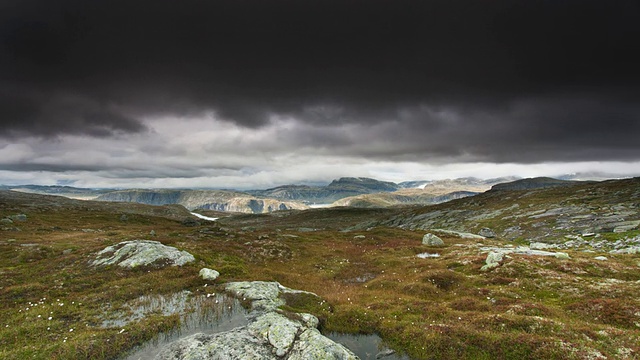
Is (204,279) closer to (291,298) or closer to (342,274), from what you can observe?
(291,298)

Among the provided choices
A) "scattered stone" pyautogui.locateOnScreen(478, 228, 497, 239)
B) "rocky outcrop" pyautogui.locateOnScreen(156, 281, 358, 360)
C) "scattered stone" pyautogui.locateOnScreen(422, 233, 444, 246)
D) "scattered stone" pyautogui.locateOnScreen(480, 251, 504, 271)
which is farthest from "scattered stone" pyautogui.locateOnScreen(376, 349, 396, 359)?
"scattered stone" pyautogui.locateOnScreen(478, 228, 497, 239)

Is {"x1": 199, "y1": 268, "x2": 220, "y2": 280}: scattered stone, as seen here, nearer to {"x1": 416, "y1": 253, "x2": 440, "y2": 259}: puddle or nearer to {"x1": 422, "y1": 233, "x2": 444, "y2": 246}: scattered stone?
{"x1": 416, "y1": 253, "x2": 440, "y2": 259}: puddle

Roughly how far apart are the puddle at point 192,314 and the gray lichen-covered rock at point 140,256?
8899 millimetres

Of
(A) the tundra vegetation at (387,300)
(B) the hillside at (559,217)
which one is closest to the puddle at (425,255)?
(A) the tundra vegetation at (387,300)

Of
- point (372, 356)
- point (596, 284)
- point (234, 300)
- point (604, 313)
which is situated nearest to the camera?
point (372, 356)

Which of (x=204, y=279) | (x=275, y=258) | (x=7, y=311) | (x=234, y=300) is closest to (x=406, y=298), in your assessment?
(x=234, y=300)

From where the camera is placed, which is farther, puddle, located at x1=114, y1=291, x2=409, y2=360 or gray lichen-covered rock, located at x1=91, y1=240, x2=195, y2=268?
gray lichen-covered rock, located at x1=91, y1=240, x2=195, y2=268

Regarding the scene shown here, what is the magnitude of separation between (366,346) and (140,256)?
27.4m

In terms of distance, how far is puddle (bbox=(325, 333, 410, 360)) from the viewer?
1658 cm

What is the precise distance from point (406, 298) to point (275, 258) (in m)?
25.6

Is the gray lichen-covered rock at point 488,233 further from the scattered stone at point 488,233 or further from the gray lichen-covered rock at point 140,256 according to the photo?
the gray lichen-covered rock at point 140,256

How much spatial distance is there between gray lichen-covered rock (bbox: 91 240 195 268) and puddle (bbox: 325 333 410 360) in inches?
869

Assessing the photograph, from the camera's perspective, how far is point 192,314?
66.2 ft

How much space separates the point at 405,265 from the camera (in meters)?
39.3
